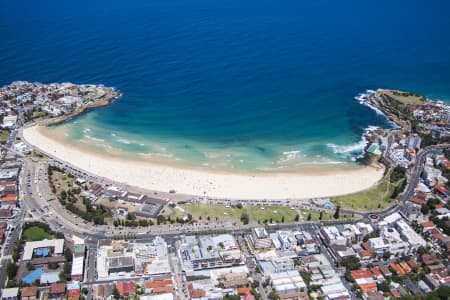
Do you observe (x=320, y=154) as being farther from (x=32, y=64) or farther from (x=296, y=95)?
(x=32, y=64)

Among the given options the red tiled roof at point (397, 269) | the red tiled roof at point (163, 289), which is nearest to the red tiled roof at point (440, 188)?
the red tiled roof at point (397, 269)

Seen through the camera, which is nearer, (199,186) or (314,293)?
(314,293)

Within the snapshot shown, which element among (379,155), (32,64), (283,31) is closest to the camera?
(379,155)

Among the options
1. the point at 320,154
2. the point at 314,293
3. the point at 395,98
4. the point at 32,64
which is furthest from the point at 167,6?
the point at 314,293

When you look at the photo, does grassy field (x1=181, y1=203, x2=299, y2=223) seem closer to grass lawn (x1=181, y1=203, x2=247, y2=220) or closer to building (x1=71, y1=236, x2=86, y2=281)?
grass lawn (x1=181, y1=203, x2=247, y2=220)

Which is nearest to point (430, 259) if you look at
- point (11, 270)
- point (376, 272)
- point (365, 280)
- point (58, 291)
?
point (376, 272)

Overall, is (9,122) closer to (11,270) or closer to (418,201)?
(11,270)

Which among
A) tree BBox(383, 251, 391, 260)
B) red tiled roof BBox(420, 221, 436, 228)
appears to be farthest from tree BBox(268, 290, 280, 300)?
red tiled roof BBox(420, 221, 436, 228)
